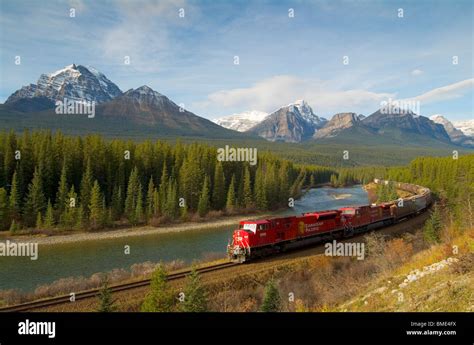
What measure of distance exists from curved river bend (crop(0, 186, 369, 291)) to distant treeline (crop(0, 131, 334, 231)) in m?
9.93

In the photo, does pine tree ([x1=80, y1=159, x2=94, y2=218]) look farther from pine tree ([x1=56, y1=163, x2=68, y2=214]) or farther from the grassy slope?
the grassy slope

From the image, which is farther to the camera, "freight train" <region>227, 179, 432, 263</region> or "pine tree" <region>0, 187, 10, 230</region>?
"pine tree" <region>0, 187, 10, 230</region>

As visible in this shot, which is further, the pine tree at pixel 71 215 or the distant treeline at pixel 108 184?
the distant treeline at pixel 108 184

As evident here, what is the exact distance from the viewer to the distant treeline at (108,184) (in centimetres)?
6014

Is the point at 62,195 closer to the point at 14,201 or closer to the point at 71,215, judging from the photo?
the point at 71,215

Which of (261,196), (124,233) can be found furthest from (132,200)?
(261,196)

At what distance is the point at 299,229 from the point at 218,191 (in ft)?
154

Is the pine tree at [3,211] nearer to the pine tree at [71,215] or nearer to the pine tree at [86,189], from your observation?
the pine tree at [71,215]

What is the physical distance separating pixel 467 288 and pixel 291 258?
2295cm

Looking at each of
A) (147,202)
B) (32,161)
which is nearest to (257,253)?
(147,202)

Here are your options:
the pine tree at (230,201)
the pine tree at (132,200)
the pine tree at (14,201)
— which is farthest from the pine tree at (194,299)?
the pine tree at (230,201)

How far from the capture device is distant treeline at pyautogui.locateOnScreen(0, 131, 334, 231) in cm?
6014
